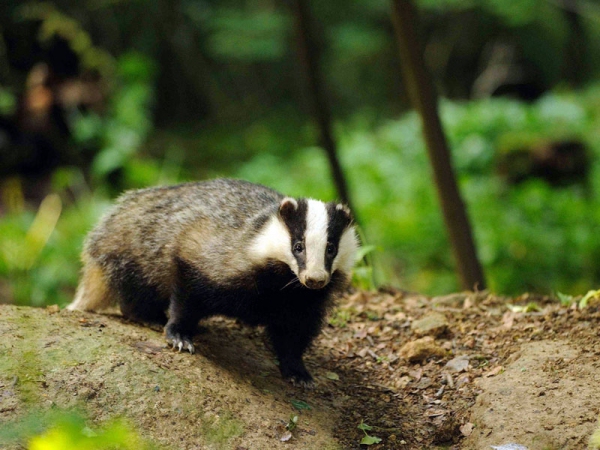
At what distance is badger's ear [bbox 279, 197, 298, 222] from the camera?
374 cm

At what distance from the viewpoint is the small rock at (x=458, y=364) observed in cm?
396

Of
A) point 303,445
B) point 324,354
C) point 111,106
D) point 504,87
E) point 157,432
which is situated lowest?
point 157,432

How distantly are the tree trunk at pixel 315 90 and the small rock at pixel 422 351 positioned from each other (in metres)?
2.98

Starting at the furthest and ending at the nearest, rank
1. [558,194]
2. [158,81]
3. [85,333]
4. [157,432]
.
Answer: [158,81]
[558,194]
[85,333]
[157,432]

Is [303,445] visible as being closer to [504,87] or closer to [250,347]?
[250,347]

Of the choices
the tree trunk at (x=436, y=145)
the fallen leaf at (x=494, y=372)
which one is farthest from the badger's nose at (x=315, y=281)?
the tree trunk at (x=436, y=145)

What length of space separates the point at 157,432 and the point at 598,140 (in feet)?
32.2

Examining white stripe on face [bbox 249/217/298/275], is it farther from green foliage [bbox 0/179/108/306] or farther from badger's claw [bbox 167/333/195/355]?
green foliage [bbox 0/179/108/306]

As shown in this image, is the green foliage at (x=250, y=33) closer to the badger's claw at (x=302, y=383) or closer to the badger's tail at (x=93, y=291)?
the badger's tail at (x=93, y=291)

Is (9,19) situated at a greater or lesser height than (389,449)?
greater

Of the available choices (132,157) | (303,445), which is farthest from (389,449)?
(132,157)

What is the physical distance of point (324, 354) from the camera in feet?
14.5

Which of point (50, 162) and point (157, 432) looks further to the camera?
point (50, 162)

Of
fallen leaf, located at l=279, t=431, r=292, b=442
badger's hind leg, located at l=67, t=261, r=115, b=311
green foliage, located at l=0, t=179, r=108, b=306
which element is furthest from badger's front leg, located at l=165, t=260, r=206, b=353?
green foliage, located at l=0, t=179, r=108, b=306
